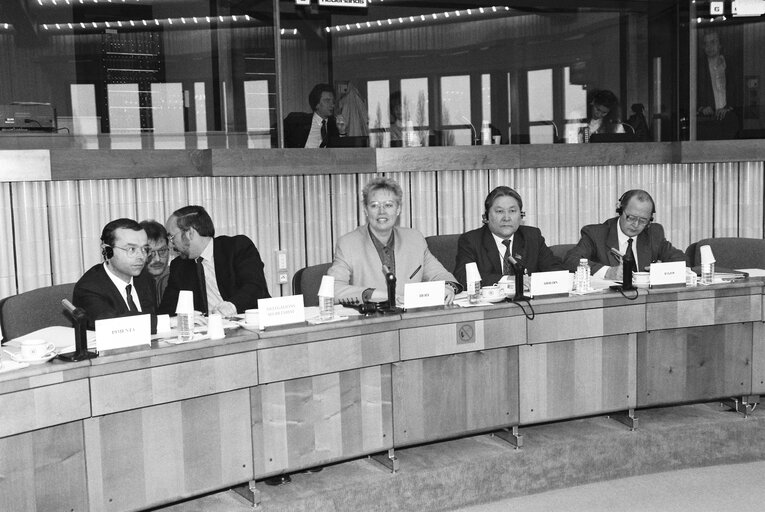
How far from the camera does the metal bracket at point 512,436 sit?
374cm

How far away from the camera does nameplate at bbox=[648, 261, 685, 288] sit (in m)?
4.07

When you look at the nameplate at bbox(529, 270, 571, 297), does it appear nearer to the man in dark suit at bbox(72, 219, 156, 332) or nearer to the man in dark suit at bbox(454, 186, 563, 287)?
the man in dark suit at bbox(454, 186, 563, 287)

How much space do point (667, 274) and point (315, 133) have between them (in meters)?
2.65

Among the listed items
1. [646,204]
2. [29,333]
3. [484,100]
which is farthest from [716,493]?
[484,100]

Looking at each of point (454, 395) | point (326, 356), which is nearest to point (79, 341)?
point (326, 356)

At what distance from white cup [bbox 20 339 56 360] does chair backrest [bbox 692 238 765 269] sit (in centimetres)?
407

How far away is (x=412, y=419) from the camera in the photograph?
3537mm

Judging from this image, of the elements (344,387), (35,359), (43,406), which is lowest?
(344,387)

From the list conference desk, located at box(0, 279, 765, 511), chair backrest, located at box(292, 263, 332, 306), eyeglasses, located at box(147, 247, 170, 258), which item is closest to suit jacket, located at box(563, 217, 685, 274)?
conference desk, located at box(0, 279, 765, 511)

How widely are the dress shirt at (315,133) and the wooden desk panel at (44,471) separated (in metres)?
3.27

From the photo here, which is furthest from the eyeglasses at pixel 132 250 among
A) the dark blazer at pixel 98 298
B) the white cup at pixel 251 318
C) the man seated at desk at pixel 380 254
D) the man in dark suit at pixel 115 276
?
the man seated at desk at pixel 380 254

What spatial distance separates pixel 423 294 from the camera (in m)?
3.65

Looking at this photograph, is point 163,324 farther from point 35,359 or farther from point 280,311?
point 35,359

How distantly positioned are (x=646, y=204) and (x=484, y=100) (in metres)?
2.02
